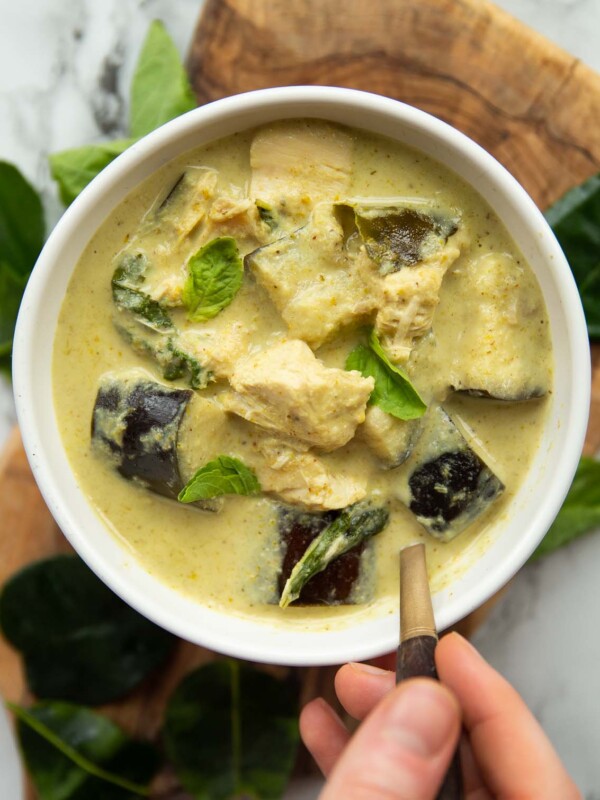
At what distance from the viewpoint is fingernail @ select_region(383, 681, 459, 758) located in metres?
2.11

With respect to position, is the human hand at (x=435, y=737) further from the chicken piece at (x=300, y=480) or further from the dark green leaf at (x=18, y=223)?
the dark green leaf at (x=18, y=223)

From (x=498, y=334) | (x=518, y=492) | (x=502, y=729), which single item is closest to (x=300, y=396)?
(x=498, y=334)

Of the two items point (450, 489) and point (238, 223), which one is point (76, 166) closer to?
point (238, 223)

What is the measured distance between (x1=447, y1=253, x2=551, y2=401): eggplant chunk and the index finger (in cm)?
85

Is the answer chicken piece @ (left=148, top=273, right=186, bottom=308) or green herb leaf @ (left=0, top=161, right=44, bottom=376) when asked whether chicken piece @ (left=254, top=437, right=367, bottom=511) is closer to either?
chicken piece @ (left=148, top=273, right=186, bottom=308)

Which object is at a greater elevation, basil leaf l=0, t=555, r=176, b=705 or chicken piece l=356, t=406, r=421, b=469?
chicken piece l=356, t=406, r=421, b=469

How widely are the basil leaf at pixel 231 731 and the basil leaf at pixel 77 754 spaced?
0.20 m

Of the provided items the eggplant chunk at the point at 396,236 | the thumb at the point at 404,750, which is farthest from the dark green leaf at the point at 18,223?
the thumb at the point at 404,750

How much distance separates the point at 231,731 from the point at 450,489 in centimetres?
156

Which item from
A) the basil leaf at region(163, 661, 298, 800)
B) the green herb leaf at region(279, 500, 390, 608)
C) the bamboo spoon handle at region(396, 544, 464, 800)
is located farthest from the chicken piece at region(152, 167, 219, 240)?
the basil leaf at region(163, 661, 298, 800)

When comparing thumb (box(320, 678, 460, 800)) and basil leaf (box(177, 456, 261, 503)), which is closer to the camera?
thumb (box(320, 678, 460, 800))

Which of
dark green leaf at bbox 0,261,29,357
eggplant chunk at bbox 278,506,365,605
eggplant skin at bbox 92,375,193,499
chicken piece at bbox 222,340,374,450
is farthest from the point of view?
dark green leaf at bbox 0,261,29,357

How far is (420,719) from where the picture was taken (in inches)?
82.8

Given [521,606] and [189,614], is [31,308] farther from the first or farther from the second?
[521,606]
